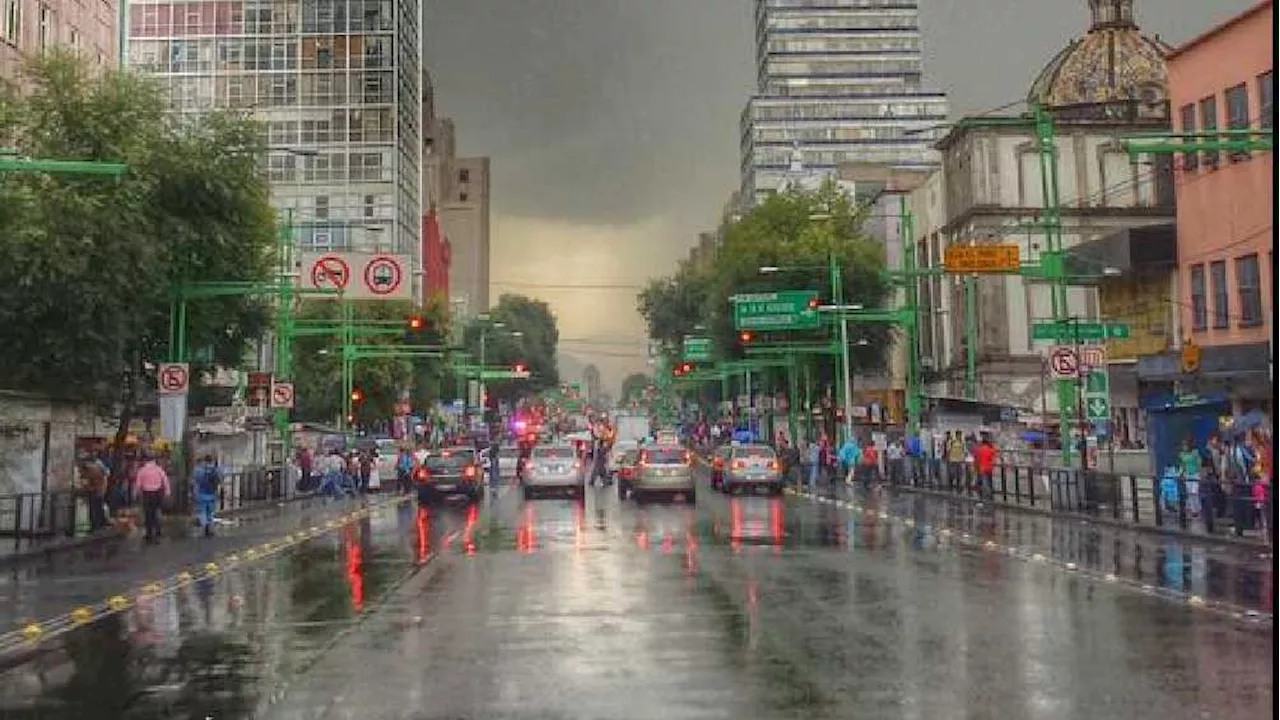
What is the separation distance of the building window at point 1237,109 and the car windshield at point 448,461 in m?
24.7

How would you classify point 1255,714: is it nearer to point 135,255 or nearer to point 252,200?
point 135,255

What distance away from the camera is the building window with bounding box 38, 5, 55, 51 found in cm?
5053

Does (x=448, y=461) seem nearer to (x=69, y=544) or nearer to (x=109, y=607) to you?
(x=69, y=544)

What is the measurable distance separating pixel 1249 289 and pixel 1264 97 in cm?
543

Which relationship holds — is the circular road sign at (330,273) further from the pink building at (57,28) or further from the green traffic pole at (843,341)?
the green traffic pole at (843,341)

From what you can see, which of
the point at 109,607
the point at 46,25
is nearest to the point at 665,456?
the point at 109,607

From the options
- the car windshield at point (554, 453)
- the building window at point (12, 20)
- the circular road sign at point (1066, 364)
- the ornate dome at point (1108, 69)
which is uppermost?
the ornate dome at point (1108, 69)

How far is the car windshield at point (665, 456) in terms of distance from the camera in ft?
119

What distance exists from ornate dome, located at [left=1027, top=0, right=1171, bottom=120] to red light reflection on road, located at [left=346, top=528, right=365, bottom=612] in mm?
53666

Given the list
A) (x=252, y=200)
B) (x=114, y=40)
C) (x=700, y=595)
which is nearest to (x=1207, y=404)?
(x=700, y=595)

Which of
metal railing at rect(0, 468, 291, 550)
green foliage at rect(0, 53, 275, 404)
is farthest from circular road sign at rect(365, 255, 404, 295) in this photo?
metal railing at rect(0, 468, 291, 550)

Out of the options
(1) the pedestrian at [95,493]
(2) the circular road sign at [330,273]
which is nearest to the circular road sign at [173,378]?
(1) the pedestrian at [95,493]

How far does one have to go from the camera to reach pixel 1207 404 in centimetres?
3262

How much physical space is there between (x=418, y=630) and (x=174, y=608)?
4.26m
